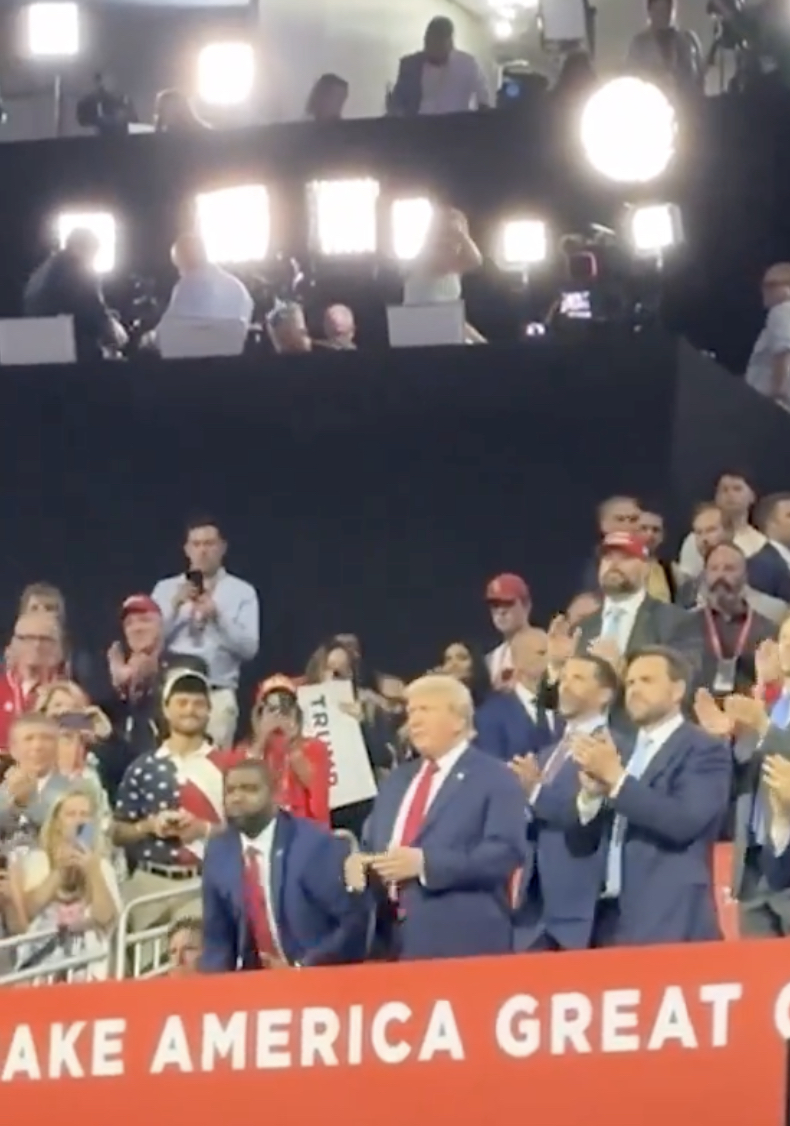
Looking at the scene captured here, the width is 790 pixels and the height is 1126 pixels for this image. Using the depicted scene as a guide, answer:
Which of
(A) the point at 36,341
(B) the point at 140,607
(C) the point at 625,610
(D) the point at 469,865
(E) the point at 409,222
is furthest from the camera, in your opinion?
(E) the point at 409,222

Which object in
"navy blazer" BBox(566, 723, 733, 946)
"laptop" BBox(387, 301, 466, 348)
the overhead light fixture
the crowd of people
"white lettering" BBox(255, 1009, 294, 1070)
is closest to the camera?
"white lettering" BBox(255, 1009, 294, 1070)

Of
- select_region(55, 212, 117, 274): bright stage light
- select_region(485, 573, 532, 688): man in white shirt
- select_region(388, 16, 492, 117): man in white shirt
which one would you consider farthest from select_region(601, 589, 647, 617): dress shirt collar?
select_region(55, 212, 117, 274): bright stage light

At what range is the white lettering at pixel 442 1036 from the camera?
21.4ft

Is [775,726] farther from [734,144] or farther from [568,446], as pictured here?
[734,144]

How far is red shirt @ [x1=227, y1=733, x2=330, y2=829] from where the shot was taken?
954 centimetres

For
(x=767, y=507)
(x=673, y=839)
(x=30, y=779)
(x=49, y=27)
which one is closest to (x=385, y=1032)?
(x=673, y=839)

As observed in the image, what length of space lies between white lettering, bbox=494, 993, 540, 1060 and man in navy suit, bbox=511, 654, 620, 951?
4.46 feet

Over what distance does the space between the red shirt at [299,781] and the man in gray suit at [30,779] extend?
609 mm

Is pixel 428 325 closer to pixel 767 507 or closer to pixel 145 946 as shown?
pixel 767 507

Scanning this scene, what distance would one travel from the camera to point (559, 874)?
313 inches

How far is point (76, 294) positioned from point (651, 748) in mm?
6261

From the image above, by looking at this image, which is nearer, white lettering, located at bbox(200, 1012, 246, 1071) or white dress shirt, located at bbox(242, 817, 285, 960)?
white lettering, located at bbox(200, 1012, 246, 1071)

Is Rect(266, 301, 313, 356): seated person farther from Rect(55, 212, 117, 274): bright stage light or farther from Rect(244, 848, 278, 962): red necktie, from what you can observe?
Rect(244, 848, 278, 962): red necktie

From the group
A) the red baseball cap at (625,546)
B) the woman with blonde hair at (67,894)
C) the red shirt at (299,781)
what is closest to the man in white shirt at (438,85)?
the red baseball cap at (625,546)
